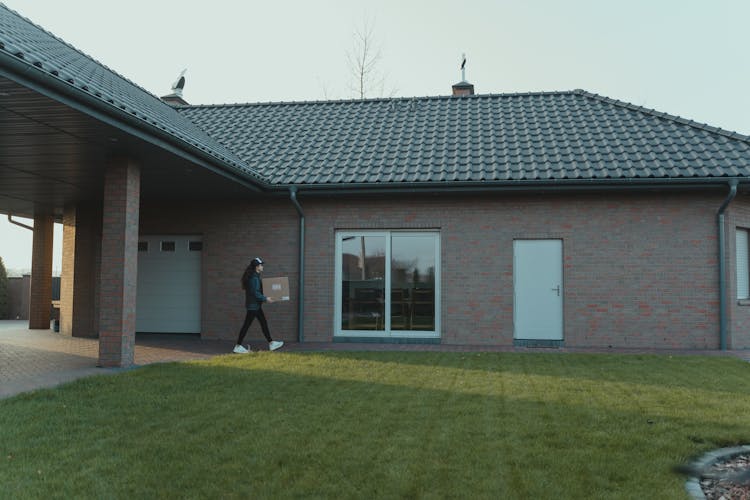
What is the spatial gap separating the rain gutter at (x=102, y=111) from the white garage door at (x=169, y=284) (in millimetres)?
3793

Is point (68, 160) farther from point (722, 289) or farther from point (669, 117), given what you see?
point (669, 117)

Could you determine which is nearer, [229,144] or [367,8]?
[229,144]

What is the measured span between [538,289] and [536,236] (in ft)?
3.37

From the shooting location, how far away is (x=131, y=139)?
8.40 meters

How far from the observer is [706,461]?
4566mm

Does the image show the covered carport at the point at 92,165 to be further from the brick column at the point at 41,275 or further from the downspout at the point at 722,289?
the downspout at the point at 722,289

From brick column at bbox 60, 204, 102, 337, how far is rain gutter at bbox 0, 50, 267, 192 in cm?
578

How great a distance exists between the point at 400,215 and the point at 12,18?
7.68 m

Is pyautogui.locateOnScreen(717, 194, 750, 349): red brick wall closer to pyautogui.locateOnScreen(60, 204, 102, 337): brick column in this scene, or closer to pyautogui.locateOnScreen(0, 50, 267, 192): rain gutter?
pyautogui.locateOnScreen(0, 50, 267, 192): rain gutter

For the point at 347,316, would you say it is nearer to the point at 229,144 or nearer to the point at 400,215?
the point at 400,215

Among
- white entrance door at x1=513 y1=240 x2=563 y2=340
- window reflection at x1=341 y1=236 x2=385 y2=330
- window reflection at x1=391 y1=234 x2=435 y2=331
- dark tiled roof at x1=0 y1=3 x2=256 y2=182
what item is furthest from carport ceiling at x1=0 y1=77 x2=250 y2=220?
white entrance door at x1=513 y1=240 x2=563 y2=340

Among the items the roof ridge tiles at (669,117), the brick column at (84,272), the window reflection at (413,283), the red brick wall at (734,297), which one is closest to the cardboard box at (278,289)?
the window reflection at (413,283)

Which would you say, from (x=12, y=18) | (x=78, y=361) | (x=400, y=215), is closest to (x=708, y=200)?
(x=400, y=215)

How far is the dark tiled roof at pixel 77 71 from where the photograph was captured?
6621mm
